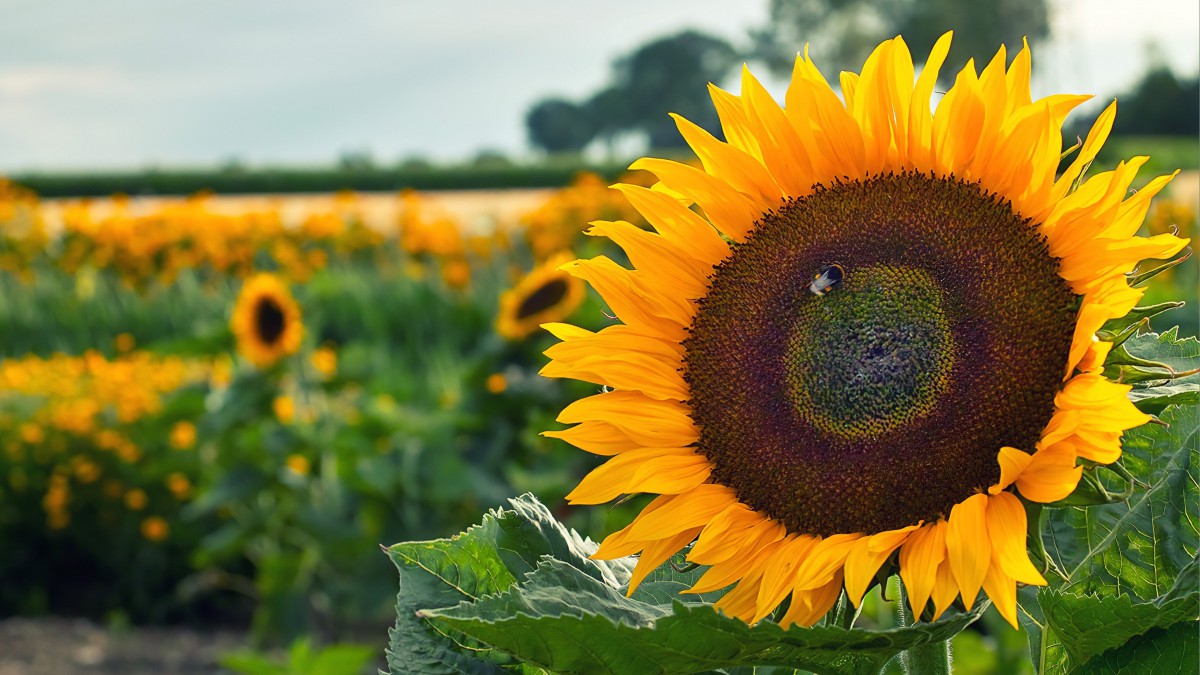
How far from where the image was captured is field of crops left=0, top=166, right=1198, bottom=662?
5113 mm

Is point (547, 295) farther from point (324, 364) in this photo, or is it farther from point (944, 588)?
point (944, 588)

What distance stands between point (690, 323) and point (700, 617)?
40 centimetres

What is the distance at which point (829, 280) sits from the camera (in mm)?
1180

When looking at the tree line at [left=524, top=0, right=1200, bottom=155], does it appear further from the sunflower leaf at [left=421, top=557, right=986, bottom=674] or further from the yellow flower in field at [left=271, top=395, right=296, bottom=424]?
the sunflower leaf at [left=421, top=557, right=986, bottom=674]

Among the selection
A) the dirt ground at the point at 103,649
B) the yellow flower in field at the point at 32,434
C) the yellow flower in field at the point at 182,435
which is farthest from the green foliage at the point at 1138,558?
the yellow flower in field at the point at 32,434

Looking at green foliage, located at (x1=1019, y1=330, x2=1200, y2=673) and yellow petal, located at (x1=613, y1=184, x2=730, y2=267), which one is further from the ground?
yellow petal, located at (x1=613, y1=184, x2=730, y2=267)

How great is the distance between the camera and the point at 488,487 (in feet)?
16.1

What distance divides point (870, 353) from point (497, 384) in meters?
4.11

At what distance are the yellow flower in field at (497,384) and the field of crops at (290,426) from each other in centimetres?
1

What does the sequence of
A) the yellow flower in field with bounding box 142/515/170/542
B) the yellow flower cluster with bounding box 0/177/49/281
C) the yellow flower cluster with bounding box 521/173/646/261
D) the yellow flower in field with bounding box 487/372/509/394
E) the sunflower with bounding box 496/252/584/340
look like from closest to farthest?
the sunflower with bounding box 496/252/584/340
the yellow flower in field with bounding box 487/372/509/394
the yellow flower in field with bounding box 142/515/170/542
the yellow flower cluster with bounding box 521/173/646/261
the yellow flower cluster with bounding box 0/177/49/281

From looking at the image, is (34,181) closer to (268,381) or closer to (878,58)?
(268,381)

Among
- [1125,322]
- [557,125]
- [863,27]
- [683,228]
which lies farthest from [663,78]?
[1125,322]

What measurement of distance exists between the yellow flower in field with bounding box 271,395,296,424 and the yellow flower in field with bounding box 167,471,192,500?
3.25ft

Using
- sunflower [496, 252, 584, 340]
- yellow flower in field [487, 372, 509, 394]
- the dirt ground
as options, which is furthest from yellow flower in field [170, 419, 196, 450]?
sunflower [496, 252, 584, 340]
